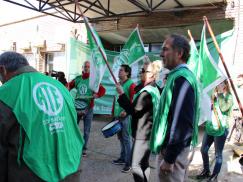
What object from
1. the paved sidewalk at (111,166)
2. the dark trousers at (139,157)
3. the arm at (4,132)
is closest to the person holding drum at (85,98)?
the paved sidewalk at (111,166)

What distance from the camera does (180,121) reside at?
229 cm

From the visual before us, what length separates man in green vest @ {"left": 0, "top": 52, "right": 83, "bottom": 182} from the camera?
180 centimetres

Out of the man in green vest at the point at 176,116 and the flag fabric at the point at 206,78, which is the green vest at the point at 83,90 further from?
the man in green vest at the point at 176,116

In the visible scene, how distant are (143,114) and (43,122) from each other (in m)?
1.76

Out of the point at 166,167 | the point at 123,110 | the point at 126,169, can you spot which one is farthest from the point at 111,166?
the point at 166,167

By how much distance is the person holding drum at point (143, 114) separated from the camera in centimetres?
334

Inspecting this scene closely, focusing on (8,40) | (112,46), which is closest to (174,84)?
(112,46)

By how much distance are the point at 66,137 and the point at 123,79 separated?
3.06 metres

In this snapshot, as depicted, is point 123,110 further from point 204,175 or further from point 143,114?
point 204,175

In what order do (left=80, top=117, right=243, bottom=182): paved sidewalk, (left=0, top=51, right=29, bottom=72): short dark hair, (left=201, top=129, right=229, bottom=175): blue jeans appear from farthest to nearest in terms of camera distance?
1. (left=80, top=117, right=243, bottom=182): paved sidewalk
2. (left=201, top=129, right=229, bottom=175): blue jeans
3. (left=0, top=51, right=29, bottom=72): short dark hair

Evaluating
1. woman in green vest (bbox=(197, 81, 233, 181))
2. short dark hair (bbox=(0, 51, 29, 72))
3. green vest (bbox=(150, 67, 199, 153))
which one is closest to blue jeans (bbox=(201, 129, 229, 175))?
woman in green vest (bbox=(197, 81, 233, 181))

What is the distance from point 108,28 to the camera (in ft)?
34.4

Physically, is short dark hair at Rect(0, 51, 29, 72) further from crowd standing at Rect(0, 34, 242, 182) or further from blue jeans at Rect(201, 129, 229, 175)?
blue jeans at Rect(201, 129, 229, 175)

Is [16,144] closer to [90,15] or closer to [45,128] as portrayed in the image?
[45,128]
